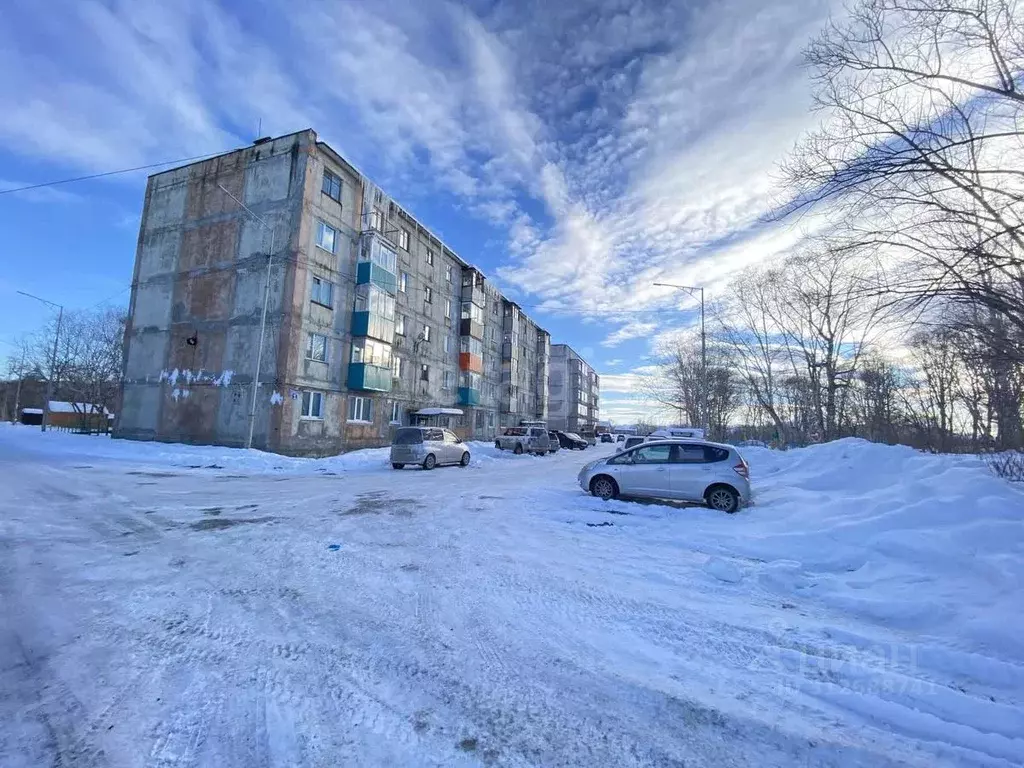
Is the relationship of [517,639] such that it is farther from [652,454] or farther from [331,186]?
[331,186]

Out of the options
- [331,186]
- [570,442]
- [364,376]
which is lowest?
[570,442]

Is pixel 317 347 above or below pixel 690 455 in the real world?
above

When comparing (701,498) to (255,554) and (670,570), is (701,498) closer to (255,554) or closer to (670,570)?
(670,570)

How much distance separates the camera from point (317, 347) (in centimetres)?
2539

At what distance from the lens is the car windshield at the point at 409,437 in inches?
827

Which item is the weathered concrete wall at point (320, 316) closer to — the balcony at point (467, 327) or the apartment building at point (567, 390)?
the balcony at point (467, 327)

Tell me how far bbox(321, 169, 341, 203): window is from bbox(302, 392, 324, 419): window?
1077 centimetres

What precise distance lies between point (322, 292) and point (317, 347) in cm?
299

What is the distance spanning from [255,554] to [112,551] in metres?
1.74

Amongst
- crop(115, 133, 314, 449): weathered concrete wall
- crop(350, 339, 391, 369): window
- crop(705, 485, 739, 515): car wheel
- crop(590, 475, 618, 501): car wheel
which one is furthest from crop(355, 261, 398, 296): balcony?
crop(705, 485, 739, 515): car wheel

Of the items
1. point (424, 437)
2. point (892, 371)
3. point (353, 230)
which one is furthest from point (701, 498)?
point (892, 371)

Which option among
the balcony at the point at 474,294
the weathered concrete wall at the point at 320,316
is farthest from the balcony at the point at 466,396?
the weathered concrete wall at the point at 320,316

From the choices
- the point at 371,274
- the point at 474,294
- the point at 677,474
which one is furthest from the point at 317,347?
the point at 677,474

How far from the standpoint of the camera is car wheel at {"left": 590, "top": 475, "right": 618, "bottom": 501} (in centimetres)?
1171
